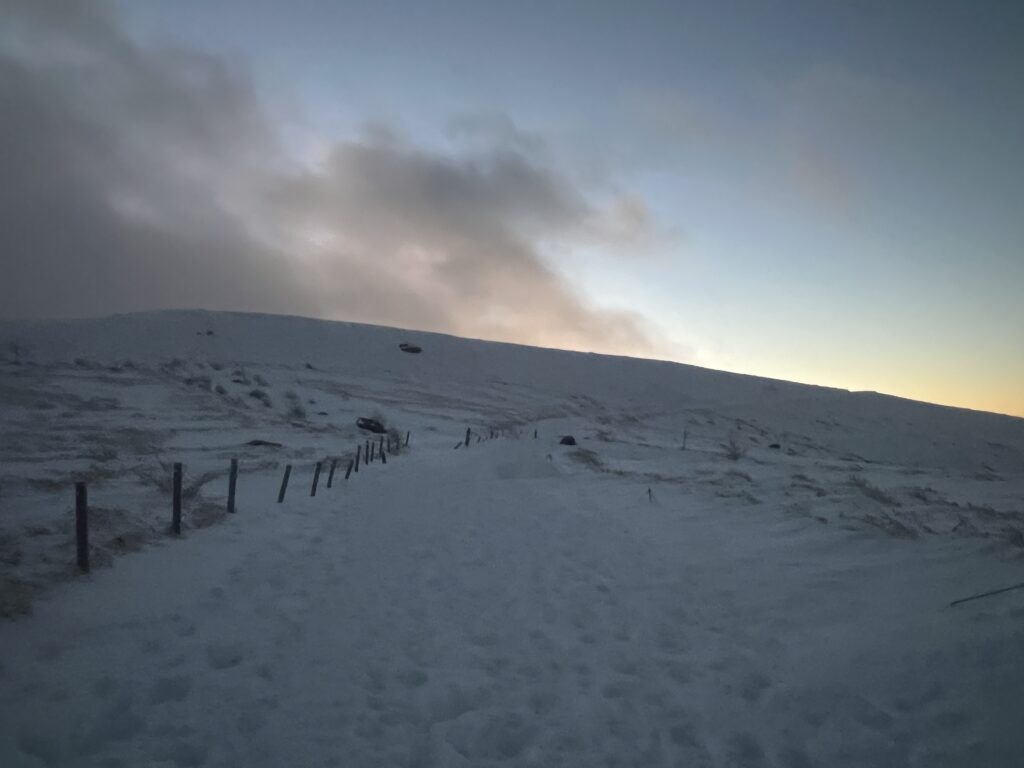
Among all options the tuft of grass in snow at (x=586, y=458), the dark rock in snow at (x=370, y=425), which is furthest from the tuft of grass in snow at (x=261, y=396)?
the tuft of grass in snow at (x=586, y=458)

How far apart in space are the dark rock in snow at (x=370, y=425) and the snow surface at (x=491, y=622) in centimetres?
1134

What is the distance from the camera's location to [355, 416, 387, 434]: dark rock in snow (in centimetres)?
2911

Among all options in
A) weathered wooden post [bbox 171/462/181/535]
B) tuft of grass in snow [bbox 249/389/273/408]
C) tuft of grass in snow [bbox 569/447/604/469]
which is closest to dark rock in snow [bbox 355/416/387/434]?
tuft of grass in snow [bbox 249/389/273/408]

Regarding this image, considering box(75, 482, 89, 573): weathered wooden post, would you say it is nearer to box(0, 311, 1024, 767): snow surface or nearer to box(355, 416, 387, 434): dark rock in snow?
box(0, 311, 1024, 767): snow surface

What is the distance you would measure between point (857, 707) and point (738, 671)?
3.39 feet

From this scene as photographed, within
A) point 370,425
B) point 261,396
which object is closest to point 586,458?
point 370,425

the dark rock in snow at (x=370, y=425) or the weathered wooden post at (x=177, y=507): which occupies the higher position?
the weathered wooden post at (x=177, y=507)

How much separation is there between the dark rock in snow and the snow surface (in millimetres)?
11344

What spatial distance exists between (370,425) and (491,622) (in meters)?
23.9

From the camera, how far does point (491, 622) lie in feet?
21.5

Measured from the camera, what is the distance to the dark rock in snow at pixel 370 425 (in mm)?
29109

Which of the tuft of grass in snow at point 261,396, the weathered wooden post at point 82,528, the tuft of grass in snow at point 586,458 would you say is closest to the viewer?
the weathered wooden post at point 82,528

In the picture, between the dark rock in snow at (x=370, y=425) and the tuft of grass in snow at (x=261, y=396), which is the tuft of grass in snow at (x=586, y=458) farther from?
the tuft of grass in snow at (x=261, y=396)

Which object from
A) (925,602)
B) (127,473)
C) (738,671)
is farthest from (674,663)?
(127,473)
